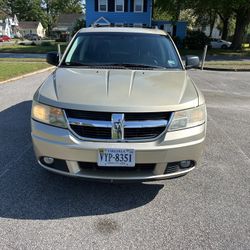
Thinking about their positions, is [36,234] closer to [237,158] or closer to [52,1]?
[237,158]

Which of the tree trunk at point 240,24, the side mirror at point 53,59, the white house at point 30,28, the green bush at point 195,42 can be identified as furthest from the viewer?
the white house at point 30,28

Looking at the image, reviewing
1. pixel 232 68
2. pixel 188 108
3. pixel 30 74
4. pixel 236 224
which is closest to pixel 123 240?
pixel 236 224

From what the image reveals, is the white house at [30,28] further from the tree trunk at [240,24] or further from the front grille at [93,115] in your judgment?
the front grille at [93,115]

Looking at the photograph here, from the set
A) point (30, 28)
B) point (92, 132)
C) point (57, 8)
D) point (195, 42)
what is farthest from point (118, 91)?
point (57, 8)

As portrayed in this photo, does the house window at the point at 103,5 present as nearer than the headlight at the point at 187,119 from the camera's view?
No

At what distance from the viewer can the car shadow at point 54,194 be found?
3251mm

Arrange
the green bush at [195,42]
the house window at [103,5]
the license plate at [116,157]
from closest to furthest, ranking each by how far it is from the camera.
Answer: the license plate at [116,157] → the green bush at [195,42] → the house window at [103,5]

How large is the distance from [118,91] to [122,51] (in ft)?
4.88

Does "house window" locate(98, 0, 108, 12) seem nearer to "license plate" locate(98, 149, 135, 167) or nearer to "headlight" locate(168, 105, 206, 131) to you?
"headlight" locate(168, 105, 206, 131)

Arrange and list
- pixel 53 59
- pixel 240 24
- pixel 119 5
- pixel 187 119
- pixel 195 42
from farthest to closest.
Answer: pixel 119 5, pixel 195 42, pixel 240 24, pixel 53 59, pixel 187 119

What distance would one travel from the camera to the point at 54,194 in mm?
3555

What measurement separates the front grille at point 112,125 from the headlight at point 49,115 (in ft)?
0.29

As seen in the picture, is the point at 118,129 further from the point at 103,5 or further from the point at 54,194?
the point at 103,5

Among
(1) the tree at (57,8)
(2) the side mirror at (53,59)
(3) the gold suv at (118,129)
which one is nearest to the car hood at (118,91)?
(3) the gold suv at (118,129)
